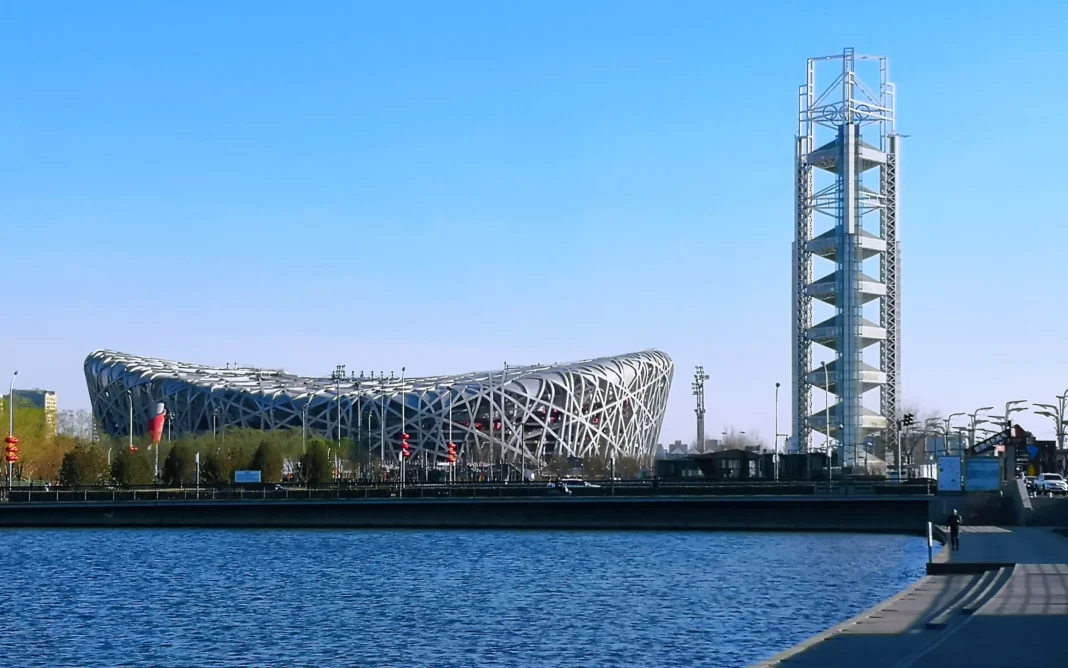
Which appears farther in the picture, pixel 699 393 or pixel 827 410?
pixel 699 393

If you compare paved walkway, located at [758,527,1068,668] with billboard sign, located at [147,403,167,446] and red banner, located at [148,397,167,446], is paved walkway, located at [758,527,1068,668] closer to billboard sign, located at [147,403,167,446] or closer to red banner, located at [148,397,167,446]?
billboard sign, located at [147,403,167,446]

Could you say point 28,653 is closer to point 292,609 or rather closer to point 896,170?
point 292,609

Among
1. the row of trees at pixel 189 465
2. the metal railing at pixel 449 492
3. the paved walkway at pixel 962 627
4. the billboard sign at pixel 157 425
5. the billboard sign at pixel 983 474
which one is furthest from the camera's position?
the billboard sign at pixel 157 425

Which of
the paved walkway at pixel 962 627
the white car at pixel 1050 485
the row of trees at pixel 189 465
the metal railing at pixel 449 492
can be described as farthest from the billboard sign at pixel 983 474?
the row of trees at pixel 189 465

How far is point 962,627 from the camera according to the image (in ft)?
88.3

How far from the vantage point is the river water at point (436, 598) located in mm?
32906

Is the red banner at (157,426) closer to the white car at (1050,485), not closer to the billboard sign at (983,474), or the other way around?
the white car at (1050,485)

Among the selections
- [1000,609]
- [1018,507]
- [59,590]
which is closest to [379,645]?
[1000,609]

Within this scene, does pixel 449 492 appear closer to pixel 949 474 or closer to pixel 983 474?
pixel 949 474

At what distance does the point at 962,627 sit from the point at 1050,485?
225ft

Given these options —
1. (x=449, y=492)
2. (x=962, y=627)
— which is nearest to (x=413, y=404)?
(x=449, y=492)

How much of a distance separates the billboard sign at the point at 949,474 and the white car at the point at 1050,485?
57.4 feet

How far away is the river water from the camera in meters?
32.9

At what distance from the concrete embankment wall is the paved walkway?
33545 mm
